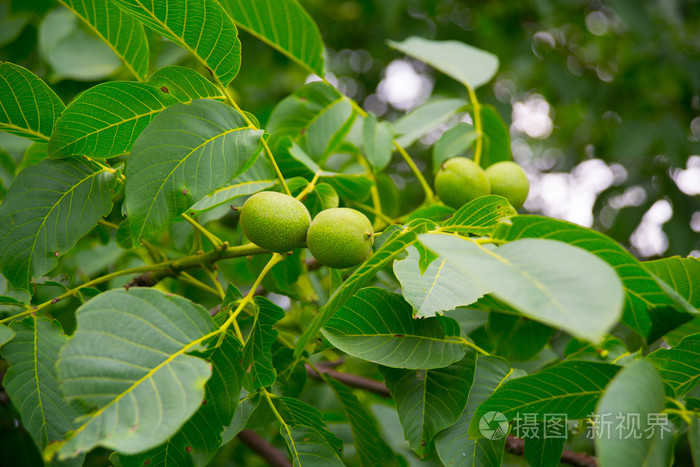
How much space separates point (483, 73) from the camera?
132 centimetres

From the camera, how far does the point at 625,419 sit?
507 millimetres

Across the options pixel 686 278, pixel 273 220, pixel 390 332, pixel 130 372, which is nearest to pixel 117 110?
pixel 273 220

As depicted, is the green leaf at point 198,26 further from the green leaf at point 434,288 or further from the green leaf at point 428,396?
the green leaf at point 428,396

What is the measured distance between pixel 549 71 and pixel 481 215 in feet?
6.05

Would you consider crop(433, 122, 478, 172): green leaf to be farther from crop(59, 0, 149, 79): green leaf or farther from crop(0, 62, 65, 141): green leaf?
crop(0, 62, 65, 141): green leaf

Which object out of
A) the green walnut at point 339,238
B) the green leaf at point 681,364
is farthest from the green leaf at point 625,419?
the green walnut at point 339,238

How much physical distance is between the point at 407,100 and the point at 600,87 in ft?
3.07

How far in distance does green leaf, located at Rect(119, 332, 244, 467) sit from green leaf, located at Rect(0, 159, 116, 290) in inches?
11.6

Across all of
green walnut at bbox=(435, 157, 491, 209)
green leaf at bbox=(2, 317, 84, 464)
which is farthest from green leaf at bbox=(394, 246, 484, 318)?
green leaf at bbox=(2, 317, 84, 464)

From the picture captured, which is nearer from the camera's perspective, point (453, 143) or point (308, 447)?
point (308, 447)

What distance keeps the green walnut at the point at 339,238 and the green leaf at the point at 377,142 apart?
1.10ft

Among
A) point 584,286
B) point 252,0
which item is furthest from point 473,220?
point 252,0

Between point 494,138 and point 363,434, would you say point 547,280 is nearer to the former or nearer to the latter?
point 363,434

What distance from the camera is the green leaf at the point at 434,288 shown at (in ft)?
2.32
